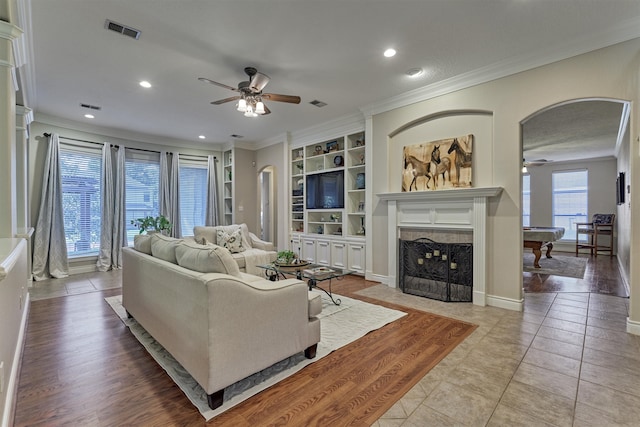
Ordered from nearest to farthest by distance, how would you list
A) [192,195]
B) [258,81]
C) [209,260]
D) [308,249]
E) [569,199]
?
[209,260] → [258,81] → [308,249] → [192,195] → [569,199]

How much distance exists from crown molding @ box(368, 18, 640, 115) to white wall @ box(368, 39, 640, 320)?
0.06 meters

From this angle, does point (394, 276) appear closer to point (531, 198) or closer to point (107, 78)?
point (107, 78)

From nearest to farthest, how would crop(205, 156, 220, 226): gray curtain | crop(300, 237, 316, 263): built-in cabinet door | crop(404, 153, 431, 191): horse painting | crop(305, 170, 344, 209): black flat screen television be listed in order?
crop(404, 153, 431, 191): horse painting → crop(305, 170, 344, 209): black flat screen television → crop(300, 237, 316, 263): built-in cabinet door → crop(205, 156, 220, 226): gray curtain

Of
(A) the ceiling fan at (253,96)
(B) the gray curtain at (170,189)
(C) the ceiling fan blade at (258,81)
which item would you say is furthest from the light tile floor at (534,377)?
(B) the gray curtain at (170,189)

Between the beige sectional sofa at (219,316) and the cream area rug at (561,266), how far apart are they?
5334mm

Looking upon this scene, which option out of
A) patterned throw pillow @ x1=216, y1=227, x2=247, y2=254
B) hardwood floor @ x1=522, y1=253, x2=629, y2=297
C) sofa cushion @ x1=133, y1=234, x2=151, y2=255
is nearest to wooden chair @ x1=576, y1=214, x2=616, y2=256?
hardwood floor @ x1=522, y1=253, x2=629, y2=297

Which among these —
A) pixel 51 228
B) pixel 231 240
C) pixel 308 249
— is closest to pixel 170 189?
pixel 51 228

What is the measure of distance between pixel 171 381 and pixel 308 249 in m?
4.36

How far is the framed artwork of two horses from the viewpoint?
3975 mm

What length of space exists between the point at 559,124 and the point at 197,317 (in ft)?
21.5

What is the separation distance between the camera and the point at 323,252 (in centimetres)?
609

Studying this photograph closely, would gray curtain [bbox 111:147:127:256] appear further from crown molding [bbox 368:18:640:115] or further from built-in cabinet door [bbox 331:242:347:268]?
crown molding [bbox 368:18:640:115]

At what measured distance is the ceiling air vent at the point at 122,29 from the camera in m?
2.76

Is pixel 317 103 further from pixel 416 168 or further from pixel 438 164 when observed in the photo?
pixel 438 164
